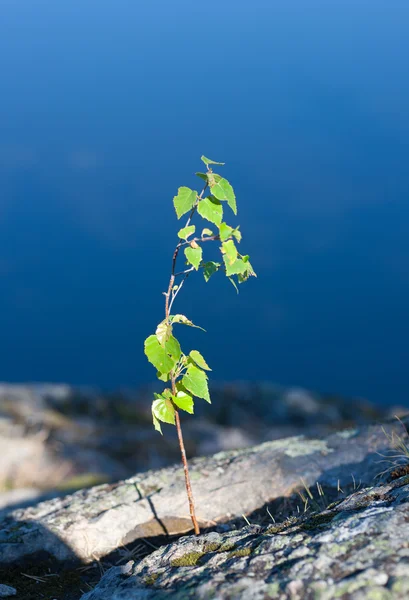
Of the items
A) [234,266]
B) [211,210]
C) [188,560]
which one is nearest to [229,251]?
[234,266]

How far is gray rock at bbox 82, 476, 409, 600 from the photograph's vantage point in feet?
6.90

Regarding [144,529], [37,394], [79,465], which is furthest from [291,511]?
[37,394]

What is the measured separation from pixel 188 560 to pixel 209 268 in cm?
147

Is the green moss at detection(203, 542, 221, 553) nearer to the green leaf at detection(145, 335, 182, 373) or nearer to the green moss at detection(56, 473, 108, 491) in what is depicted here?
the green leaf at detection(145, 335, 182, 373)

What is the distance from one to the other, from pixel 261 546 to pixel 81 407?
28.4 feet

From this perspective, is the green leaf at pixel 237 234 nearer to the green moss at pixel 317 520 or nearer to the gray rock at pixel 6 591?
the green moss at pixel 317 520

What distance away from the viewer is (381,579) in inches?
81.4

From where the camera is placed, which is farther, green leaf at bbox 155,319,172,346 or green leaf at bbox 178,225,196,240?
green leaf at bbox 155,319,172,346

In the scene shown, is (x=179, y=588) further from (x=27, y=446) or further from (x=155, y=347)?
(x=27, y=446)

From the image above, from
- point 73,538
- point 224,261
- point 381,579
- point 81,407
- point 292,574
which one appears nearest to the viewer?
point 381,579

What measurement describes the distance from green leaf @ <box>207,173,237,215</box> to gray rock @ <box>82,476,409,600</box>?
1.54m

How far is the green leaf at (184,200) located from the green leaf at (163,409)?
3.42 feet

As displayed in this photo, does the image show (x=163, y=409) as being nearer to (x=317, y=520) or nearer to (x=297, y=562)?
(x=317, y=520)

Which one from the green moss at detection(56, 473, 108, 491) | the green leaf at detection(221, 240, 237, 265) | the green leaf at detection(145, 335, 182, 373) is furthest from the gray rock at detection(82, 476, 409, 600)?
the green moss at detection(56, 473, 108, 491)
